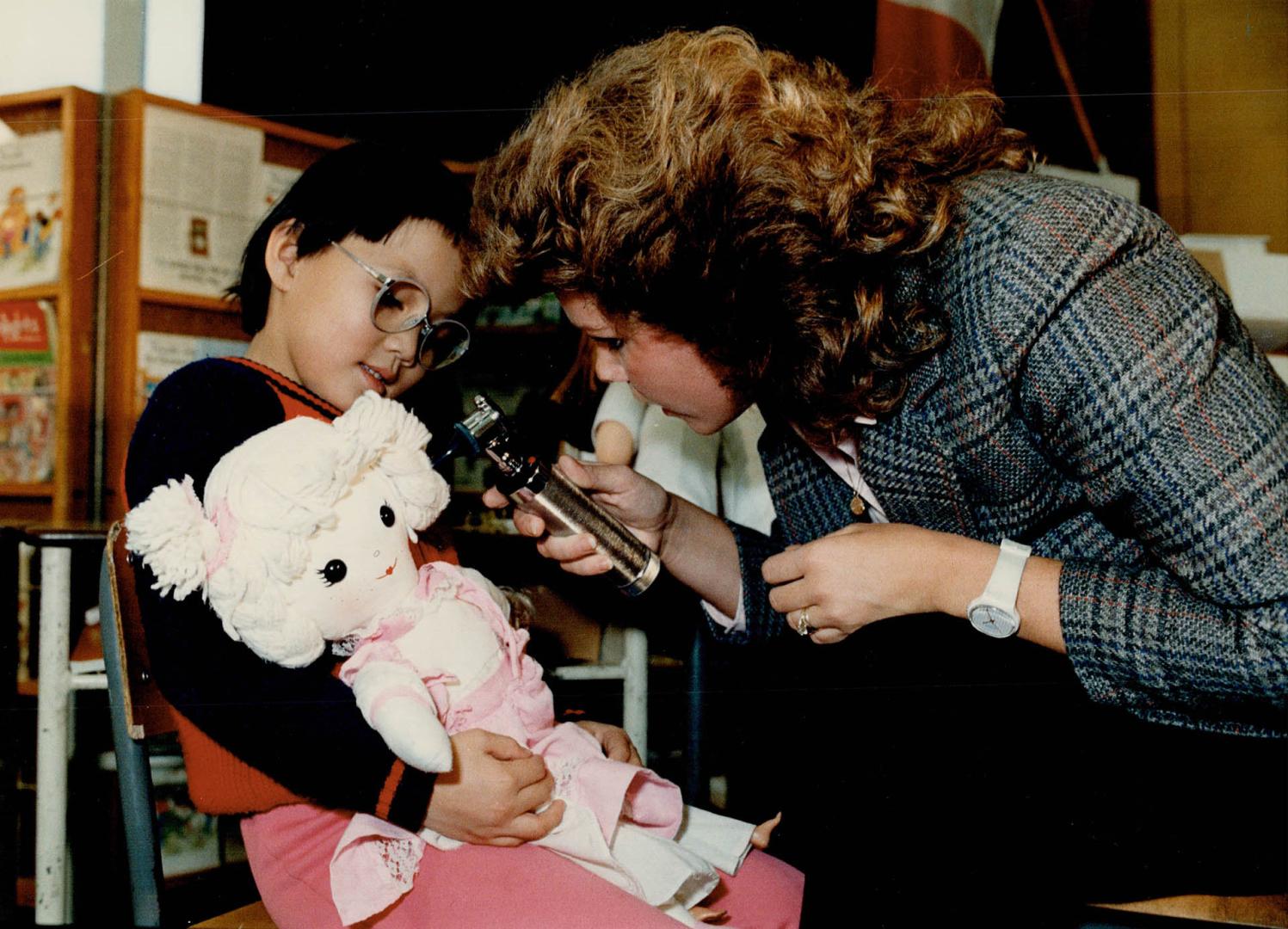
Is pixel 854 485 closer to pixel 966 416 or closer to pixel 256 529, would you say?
pixel 966 416

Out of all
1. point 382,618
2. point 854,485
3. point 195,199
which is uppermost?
point 195,199

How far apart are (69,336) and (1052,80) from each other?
169cm

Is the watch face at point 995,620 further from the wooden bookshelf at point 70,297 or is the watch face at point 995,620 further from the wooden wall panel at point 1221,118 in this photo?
the wooden wall panel at point 1221,118

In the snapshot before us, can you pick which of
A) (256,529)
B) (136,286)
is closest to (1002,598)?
(256,529)

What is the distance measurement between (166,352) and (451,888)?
1.01m

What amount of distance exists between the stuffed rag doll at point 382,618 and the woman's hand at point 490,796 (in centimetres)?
2

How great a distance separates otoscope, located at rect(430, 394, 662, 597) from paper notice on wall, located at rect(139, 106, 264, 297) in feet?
2.48

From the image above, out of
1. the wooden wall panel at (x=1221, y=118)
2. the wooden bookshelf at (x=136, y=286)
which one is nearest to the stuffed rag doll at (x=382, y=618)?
the wooden bookshelf at (x=136, y=286)

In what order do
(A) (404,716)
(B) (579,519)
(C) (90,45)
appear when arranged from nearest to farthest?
(A) (404,716)
(B) (579,519)
(C) (90,45)

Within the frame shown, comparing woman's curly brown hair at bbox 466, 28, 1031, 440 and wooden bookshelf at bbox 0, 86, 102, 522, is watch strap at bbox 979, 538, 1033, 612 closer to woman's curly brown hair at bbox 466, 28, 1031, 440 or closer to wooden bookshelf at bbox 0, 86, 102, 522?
woman's curly brown hair at bbox 466, 28, 1031, 440

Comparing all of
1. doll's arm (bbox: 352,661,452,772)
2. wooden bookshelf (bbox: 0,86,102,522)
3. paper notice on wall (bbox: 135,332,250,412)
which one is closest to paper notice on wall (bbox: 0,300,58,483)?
wooden bookshelf (bbox: 0,86,102,522)

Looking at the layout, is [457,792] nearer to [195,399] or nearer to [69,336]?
[195,399]

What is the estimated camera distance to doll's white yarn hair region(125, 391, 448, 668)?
25.7 inches

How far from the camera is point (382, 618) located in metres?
0.73
